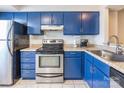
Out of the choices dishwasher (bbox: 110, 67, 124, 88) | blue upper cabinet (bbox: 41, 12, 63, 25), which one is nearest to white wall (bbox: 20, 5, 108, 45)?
blue upper cabinet (bbox: 41, 12, 63, 25)

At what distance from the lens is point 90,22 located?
5.07 metres

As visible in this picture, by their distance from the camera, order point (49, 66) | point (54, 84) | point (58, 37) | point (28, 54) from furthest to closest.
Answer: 1. point (58, 37)
2. point (28, 54)
3. point (49, 66)
4. point (54, 84)

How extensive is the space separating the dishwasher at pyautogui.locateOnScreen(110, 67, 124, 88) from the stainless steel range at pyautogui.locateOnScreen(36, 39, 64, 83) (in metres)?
2.37

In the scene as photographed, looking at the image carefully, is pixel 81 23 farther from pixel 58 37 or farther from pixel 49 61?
pixel 49 61

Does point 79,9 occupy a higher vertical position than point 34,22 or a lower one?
higher

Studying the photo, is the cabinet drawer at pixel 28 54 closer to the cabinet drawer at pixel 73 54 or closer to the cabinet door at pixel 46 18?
the cabinet drawer at pixel 73 54

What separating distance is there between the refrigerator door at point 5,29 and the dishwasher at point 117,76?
2.52 metres

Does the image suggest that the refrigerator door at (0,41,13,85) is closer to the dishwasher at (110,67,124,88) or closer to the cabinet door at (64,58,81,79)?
the cabinet door at (64,58,81,79)

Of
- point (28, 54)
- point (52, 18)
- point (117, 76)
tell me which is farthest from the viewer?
point (52, 18)

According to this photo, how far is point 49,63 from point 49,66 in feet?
0.24

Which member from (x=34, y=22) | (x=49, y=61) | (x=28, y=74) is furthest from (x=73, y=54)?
(x=34, y=22)

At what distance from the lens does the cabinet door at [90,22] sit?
5039mm
